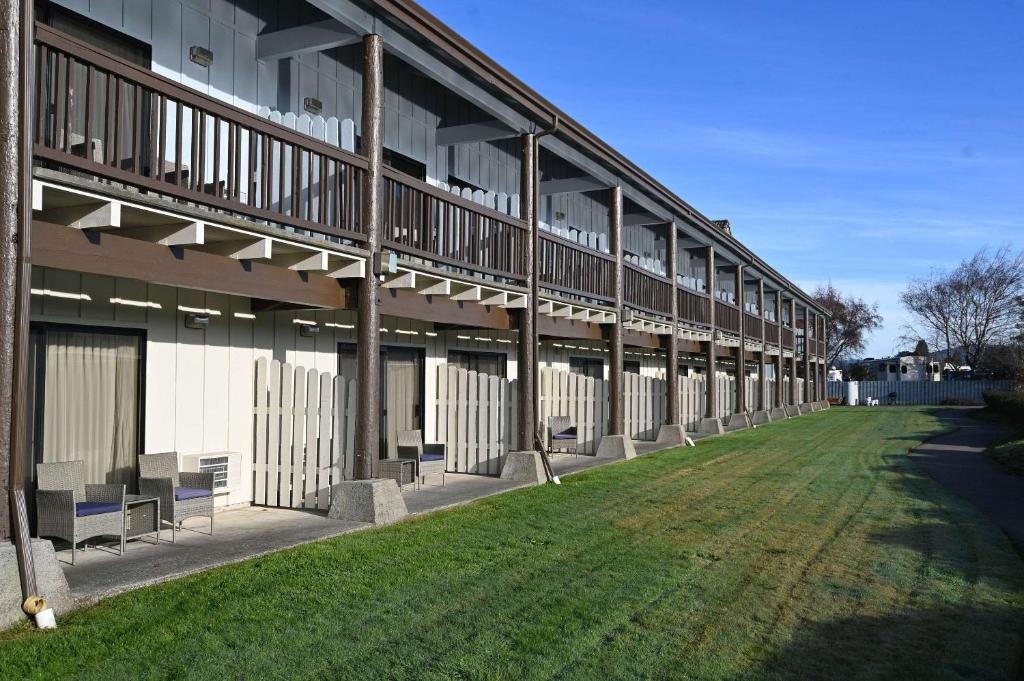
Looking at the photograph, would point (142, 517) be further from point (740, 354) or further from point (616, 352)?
point (740, 354)

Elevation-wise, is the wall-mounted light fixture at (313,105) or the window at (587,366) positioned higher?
the wall-mounted light fixture at (313,105)

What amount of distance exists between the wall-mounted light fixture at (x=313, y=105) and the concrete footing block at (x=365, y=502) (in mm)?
5246

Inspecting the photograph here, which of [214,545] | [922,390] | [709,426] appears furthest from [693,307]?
[922,390]

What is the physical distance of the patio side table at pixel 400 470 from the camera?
37.9 feet

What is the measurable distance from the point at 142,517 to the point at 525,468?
639cm

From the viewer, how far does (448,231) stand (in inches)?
446

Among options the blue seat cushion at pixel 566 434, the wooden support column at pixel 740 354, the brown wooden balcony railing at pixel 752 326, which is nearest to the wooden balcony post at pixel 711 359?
the wooden support column at pixel 740 354

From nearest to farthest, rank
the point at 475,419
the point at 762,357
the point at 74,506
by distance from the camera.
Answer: the point at 74,506
the point at 475,419
the point at 762,357

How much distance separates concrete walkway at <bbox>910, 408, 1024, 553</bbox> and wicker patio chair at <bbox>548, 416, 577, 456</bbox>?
6.55m

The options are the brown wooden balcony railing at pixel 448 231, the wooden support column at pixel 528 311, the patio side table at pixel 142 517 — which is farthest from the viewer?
the wooden support column at pixel 528 311

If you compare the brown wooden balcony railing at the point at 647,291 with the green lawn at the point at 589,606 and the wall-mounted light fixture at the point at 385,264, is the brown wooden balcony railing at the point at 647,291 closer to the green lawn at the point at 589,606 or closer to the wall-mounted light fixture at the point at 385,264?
the green lawn at the point at 589,606

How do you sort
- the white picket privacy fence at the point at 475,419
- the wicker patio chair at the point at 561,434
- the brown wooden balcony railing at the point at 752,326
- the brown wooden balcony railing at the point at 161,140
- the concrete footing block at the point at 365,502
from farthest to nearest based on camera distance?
1. the brown wooden balcony railing at the point at 752,326
2. the wicker patio chair at the point at 561,434
3. the white picket privacy fence at the point at 475,419
4. the concrete footing block at the point at 365,502
5. the brown wooden balcony railing at the point at 161,140

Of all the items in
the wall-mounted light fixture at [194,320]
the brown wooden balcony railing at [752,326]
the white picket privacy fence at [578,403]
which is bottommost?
the white picket privacy fence at [578,403]

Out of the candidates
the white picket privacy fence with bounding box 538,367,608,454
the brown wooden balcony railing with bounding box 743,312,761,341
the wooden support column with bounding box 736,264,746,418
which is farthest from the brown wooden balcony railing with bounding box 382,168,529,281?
the brown wooden balcony railing with bounding box 743,312,761,341
